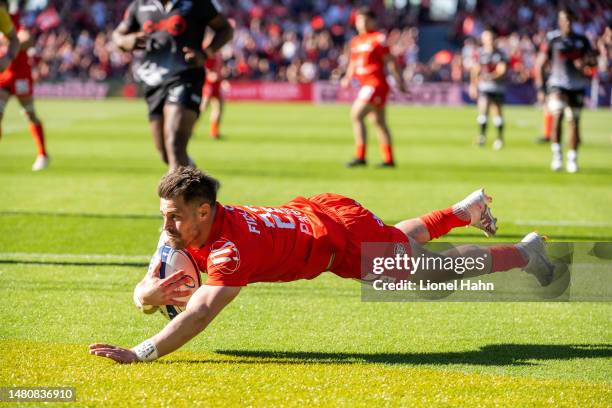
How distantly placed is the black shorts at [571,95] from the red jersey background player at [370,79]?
2.64 meters

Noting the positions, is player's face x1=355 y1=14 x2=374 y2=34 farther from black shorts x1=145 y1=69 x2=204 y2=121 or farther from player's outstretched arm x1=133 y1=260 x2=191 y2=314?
player's outstretched arm x1=133 y1=260 x2=191 y2=314

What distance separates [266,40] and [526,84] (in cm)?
1291

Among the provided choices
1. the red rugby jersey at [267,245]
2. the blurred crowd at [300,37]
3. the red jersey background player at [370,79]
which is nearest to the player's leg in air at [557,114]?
the red jersey background player at [370,79]

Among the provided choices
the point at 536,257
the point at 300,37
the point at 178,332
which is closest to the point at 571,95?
the point at 536,257

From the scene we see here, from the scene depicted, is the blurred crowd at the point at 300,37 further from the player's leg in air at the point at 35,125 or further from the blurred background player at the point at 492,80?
the player's leg in air at the point at 35,125

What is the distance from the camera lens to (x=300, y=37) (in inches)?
1772

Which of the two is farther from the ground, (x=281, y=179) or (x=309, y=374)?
(x=309, y=374)

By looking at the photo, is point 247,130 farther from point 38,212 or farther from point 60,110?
point 38,212

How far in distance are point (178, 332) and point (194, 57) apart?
4.34 m

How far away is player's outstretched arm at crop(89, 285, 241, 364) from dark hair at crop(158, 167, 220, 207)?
49cm

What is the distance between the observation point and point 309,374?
4648mm

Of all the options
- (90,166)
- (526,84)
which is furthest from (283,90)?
(90,166)

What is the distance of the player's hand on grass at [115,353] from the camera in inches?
181

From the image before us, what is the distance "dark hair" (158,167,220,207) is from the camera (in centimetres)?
473
